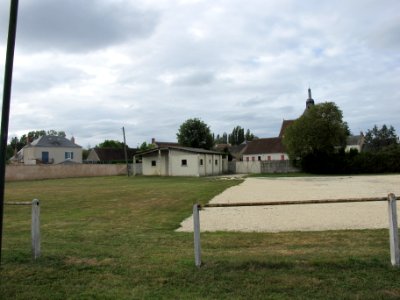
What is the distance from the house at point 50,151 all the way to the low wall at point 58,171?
13.8 metres

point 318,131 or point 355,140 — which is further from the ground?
point 355,140

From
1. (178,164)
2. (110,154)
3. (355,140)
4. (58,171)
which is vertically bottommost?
(58,171)

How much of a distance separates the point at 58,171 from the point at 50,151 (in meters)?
21.8

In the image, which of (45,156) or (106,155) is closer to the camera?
(45,156)

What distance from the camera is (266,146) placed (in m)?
78.4

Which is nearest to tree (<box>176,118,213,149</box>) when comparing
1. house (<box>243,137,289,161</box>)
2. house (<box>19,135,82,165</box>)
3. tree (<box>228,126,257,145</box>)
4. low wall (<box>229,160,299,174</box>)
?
house (<box>243,137,289,161</box>)

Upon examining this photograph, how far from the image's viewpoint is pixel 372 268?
558 cm

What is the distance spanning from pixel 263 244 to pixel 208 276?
2.86 m

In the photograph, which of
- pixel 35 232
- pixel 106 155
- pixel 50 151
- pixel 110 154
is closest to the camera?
pixel 35 232

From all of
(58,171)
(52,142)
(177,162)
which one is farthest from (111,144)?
(177,162)

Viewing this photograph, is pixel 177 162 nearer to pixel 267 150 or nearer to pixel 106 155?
pixel 267 150

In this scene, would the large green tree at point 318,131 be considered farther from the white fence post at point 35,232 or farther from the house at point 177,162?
the white fence post at point 35,232

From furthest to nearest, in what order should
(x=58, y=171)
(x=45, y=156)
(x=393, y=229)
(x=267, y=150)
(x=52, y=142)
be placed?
(x=267, y=150), (x=52, y=142), (x=45, y=156), (x=58, y=171), (x=393, y=229)

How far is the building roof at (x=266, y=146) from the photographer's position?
2983 inches
